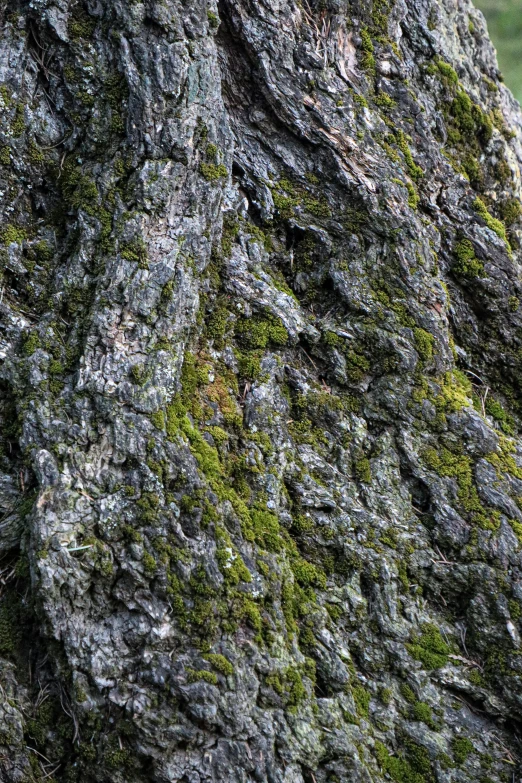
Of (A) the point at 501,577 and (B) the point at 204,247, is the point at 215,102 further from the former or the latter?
(A) the point at 501,577

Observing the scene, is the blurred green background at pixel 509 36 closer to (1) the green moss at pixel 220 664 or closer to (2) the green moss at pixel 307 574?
(2) the green moss at pixel 307 574

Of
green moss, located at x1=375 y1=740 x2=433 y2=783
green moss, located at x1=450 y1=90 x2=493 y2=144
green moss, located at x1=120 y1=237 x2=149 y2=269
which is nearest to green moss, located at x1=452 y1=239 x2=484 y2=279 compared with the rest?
green moss, located at x1=450 y1=90 x2=493 y2=144

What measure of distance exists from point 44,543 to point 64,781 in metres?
1.41

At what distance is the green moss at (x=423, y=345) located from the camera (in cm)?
482

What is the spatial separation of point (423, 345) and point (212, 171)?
2.11 metres

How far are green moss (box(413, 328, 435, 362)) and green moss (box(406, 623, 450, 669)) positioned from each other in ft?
6.57

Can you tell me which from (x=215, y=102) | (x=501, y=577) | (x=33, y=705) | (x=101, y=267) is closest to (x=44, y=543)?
(x=33, y=705)

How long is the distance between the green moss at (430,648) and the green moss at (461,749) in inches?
17.9

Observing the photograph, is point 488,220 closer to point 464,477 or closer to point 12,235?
point 464,477

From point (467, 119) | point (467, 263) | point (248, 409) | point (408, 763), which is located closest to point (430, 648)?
point (408, 763)

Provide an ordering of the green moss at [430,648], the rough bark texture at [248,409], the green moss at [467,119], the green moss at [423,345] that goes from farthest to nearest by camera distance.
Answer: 1. the green moss at [467,119]
2. the green moss at [423,345]
3. the green moss at [430,648]
4. the rough bark texture at [248,409]

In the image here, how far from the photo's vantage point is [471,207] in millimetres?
5492

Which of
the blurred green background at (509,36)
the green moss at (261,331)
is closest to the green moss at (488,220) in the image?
the green moss at (261,331)

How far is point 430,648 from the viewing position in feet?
13.8
